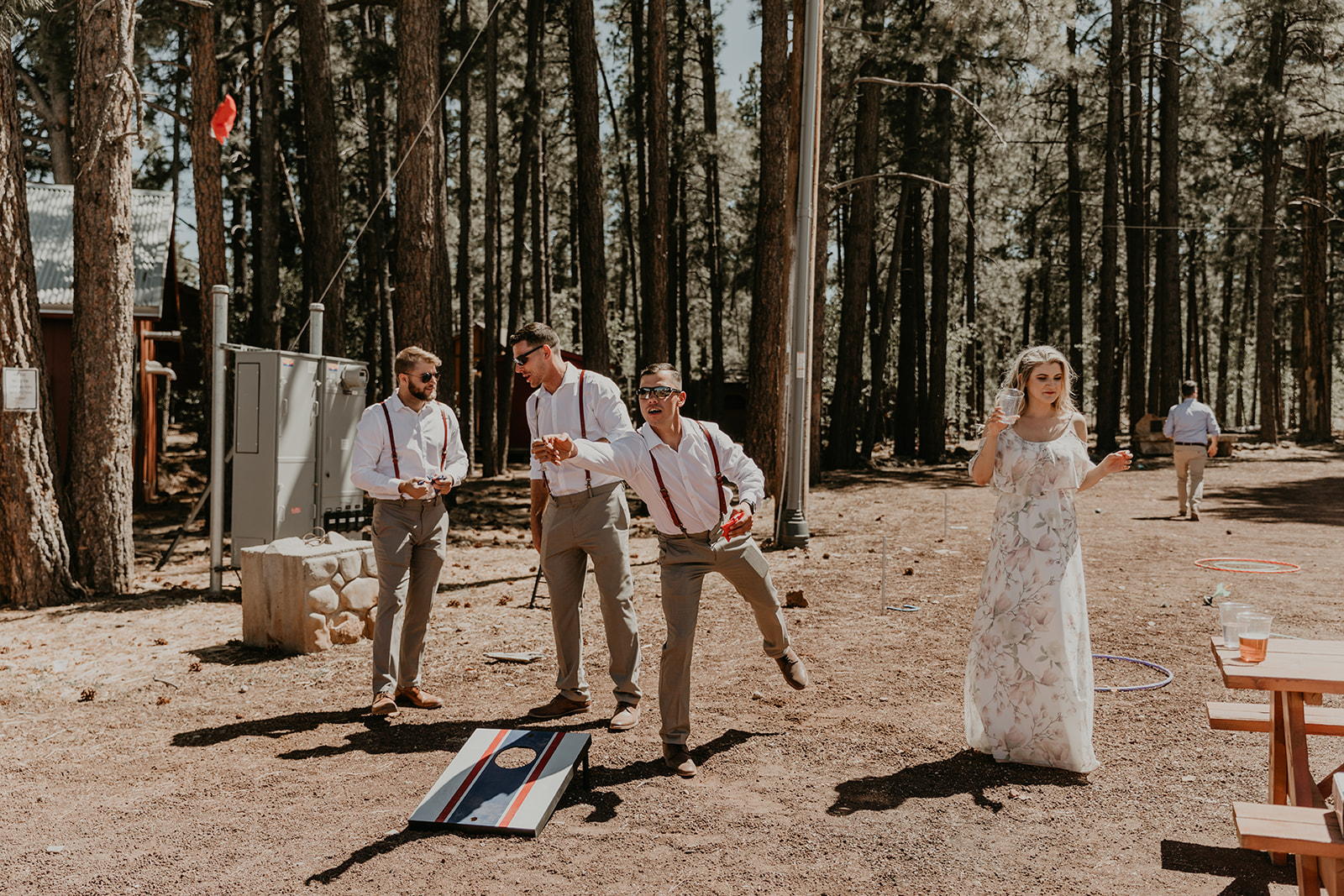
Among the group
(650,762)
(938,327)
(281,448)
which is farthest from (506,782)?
(938,327)

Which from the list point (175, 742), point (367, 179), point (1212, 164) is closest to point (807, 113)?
point (175, 742)

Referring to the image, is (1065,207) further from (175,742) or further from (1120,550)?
(175,742)

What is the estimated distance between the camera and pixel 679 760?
5.13 metres

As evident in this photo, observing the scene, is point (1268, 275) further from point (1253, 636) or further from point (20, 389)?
point (20, 389)

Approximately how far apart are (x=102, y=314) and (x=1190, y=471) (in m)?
14.5

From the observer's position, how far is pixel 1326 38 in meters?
26.7

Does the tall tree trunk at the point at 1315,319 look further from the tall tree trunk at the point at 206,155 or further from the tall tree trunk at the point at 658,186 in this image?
the tall tree trunk at the point at 206,155

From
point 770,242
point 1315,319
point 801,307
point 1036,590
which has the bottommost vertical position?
point 1036,590

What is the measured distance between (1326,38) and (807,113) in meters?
22.7

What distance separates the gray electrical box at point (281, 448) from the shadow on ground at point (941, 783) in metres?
7.47

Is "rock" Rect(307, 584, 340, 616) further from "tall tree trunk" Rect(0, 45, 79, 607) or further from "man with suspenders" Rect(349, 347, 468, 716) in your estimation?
"tall tree trunk" Rect(0, 45, 79, 607)

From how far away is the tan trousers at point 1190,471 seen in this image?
14.6 meters

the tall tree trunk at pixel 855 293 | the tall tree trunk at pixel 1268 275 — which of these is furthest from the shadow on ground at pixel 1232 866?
the tall tree trunk at pixel 1268 275

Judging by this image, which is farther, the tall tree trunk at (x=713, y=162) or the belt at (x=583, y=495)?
the tall tree trunk at (x=713, y=162)
